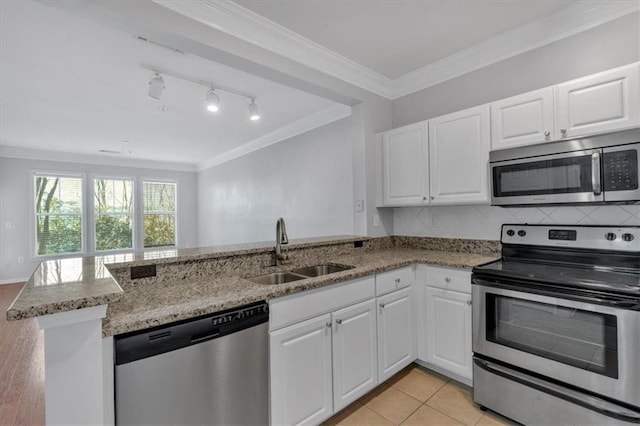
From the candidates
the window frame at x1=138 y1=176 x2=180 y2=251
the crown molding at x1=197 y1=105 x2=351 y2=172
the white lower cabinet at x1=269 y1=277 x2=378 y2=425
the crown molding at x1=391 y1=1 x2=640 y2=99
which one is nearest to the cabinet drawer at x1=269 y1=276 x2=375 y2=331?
the white lower cabinet at x1=269 y1=277 x2=378 y2=425

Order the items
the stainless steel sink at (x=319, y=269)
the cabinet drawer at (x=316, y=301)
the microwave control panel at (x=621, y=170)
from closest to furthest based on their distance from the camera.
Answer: the cabinet drawer at (x=316, y=301), the microwave control panel at (x=621, y=170), the stainless steel sink at (x=319, y=269)

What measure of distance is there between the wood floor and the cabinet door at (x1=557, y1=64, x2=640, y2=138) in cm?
391

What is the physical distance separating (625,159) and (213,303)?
2.29 meters

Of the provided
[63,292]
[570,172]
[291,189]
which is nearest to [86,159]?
[291,189]

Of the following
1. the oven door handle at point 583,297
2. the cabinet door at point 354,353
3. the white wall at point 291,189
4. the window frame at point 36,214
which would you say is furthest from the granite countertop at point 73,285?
the window frame at point 36,214

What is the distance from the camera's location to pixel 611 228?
1.84 metres

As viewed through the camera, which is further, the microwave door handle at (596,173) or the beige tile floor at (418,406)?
the beige tile floor at (418,406)

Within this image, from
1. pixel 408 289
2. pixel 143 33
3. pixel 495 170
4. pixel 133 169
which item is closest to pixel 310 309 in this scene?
pixel 408 289

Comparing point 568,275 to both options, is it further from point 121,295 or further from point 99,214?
point 99,214

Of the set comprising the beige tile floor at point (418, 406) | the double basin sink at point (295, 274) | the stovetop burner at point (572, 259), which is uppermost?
the stovetop burner at point (572, 259)

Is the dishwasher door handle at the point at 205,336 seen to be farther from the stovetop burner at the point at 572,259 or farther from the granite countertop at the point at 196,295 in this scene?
the stovetop burner at the point at 572,259

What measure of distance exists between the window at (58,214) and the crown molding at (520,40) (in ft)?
23.9

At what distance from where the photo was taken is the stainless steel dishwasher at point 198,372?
3.57 feet

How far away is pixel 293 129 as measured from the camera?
4.67 m
